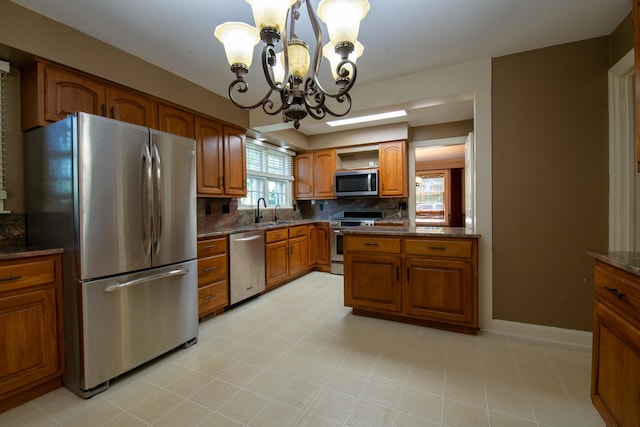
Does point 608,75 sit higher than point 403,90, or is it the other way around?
point 403,90

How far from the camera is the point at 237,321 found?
8.92ft

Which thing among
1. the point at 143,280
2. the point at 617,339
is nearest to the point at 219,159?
the point at 143,280

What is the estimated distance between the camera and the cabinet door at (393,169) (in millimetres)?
4430

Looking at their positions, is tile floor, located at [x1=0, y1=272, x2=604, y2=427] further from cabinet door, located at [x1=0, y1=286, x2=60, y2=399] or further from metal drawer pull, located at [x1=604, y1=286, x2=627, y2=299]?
metal drawer pull, located at [x1=604, y1=286, x2=627, y2=299]

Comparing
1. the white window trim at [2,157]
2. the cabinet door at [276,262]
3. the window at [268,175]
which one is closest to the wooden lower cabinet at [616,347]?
the cabinet door at [276,262]

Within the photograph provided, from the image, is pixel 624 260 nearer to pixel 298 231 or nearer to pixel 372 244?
pixel 372 244

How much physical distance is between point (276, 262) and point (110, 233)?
2.21m

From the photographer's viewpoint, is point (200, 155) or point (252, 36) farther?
point (200, 155)

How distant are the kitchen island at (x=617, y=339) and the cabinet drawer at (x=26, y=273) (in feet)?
9.58

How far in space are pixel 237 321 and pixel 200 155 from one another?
184cm

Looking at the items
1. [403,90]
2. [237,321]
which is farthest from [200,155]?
[403,90]

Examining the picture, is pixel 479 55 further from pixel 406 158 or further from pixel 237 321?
pixel 237 321

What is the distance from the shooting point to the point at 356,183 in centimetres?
470

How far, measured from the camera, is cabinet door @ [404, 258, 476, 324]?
2322mm
